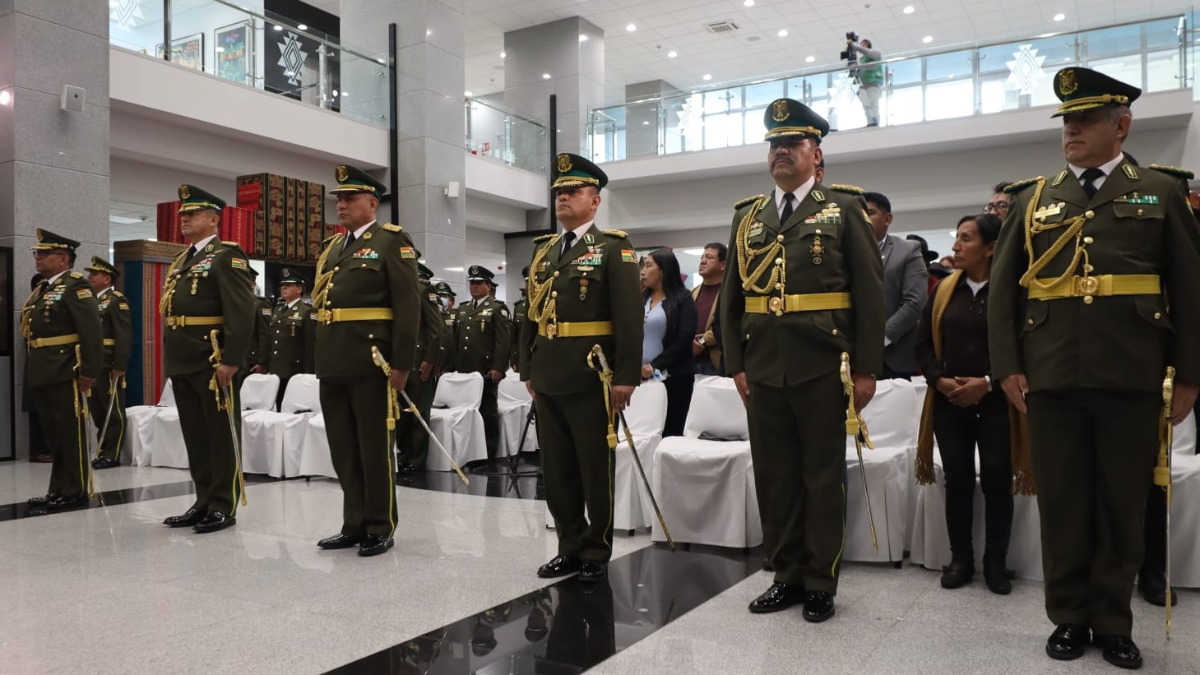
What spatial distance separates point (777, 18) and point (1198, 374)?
1383 centimetres

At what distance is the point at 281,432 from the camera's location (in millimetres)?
6418

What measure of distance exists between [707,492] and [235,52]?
802 cm

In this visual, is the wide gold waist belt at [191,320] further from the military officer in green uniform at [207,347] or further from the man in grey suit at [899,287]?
the man in grey suit at [899,287]

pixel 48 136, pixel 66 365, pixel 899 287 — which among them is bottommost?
pixel 66 365

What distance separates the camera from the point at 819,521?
307 cm

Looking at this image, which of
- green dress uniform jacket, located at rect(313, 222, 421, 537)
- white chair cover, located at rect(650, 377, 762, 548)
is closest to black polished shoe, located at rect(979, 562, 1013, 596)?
white chair cover, located at rect(650, 377, 762, 548)

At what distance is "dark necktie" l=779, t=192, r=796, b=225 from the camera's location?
10.4 feet

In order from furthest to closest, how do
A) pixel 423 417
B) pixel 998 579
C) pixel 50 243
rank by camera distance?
pixel 423 417
pixel 50 243
pixel 998 579

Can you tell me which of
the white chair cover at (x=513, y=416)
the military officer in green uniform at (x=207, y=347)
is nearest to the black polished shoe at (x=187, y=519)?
the military officer in green uniform at (x=207, y=347)

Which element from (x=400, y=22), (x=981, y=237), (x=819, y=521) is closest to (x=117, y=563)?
(x=819, y=521)

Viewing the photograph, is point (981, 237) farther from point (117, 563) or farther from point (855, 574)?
point (117, 563)

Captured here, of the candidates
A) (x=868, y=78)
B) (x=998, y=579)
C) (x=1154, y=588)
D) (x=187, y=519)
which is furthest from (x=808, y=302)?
(x=868, y=78)

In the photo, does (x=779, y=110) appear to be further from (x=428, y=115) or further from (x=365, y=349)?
(x=428, y=115)

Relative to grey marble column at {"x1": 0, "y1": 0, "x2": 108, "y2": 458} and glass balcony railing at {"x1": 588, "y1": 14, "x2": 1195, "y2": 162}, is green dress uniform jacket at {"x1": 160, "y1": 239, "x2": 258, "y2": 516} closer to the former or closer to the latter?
grey marble column at {"x1": 0, "y1": 0, "x2": 108, "y2": 458}
